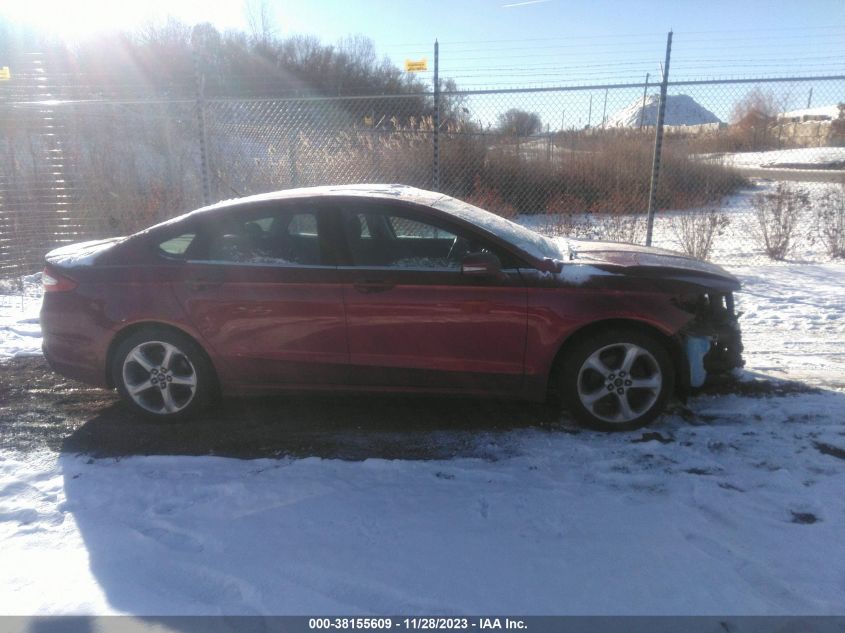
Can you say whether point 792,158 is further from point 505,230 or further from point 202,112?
point 505,230

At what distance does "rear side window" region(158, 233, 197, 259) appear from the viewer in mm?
4352

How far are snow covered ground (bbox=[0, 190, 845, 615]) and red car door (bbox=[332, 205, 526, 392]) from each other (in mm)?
511

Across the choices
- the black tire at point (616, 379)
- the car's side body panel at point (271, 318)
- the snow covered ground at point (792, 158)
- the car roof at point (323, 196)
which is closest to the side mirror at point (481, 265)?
Result: the car roof at point (323, 196)

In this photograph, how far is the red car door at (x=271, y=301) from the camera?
4160 millimetres

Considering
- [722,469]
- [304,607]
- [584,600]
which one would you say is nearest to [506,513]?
[584,600]

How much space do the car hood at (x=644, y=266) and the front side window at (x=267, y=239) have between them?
1.68m

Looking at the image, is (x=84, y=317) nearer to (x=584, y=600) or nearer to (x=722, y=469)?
(x=584, y=600)

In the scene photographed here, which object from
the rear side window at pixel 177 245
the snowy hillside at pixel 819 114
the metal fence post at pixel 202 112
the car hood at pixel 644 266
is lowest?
the car hood at pixel 644 266

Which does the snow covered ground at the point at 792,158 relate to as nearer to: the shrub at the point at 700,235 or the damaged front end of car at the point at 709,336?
the shrub at the point at 700,235

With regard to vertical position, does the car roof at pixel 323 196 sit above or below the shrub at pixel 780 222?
above

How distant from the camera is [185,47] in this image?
23.6 meters

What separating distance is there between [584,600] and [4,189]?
10.4 meters

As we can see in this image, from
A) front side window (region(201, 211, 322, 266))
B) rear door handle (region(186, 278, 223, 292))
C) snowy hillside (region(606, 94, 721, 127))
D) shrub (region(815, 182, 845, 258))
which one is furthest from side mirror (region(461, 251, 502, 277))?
shrub (region(815, 182, 845, 258))

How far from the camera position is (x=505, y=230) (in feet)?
14.6
